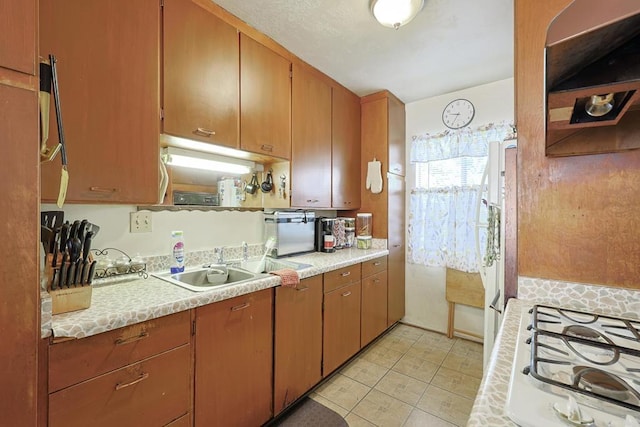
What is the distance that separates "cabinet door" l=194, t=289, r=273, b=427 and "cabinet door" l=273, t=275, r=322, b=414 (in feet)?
0.22

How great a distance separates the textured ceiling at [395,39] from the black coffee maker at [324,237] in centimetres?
130

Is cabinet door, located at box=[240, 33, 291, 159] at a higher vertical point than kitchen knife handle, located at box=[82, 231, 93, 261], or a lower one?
higher

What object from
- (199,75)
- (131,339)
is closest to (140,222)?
(131,339)

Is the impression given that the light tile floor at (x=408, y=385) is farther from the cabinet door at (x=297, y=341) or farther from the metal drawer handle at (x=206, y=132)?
the metal drawer handle at (x=206, y=132)

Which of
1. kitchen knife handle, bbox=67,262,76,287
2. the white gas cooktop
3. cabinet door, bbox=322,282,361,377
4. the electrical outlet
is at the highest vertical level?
the electrical outlet

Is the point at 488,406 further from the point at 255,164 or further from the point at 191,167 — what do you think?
the point at 255,164

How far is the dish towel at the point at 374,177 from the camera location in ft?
8.87

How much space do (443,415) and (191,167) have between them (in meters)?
2.22

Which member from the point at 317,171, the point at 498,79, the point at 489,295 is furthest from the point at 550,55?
the point at 498,79

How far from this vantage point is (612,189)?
103 cm

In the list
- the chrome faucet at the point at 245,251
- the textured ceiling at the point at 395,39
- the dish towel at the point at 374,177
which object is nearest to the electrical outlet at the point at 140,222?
the chrome faucet at the point at 245,251

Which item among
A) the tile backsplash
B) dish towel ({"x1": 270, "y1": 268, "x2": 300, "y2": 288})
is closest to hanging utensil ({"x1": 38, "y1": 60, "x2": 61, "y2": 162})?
dish towel ({"x1": 270, "y1": 268, "x2": 300, "y2": 288})

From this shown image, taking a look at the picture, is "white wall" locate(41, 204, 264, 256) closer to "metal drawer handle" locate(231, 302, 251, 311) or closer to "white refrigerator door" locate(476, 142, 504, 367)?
"metal drawer handle" locate(231, 302, 251, 311)

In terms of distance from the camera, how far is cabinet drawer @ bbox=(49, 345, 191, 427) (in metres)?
0.90
